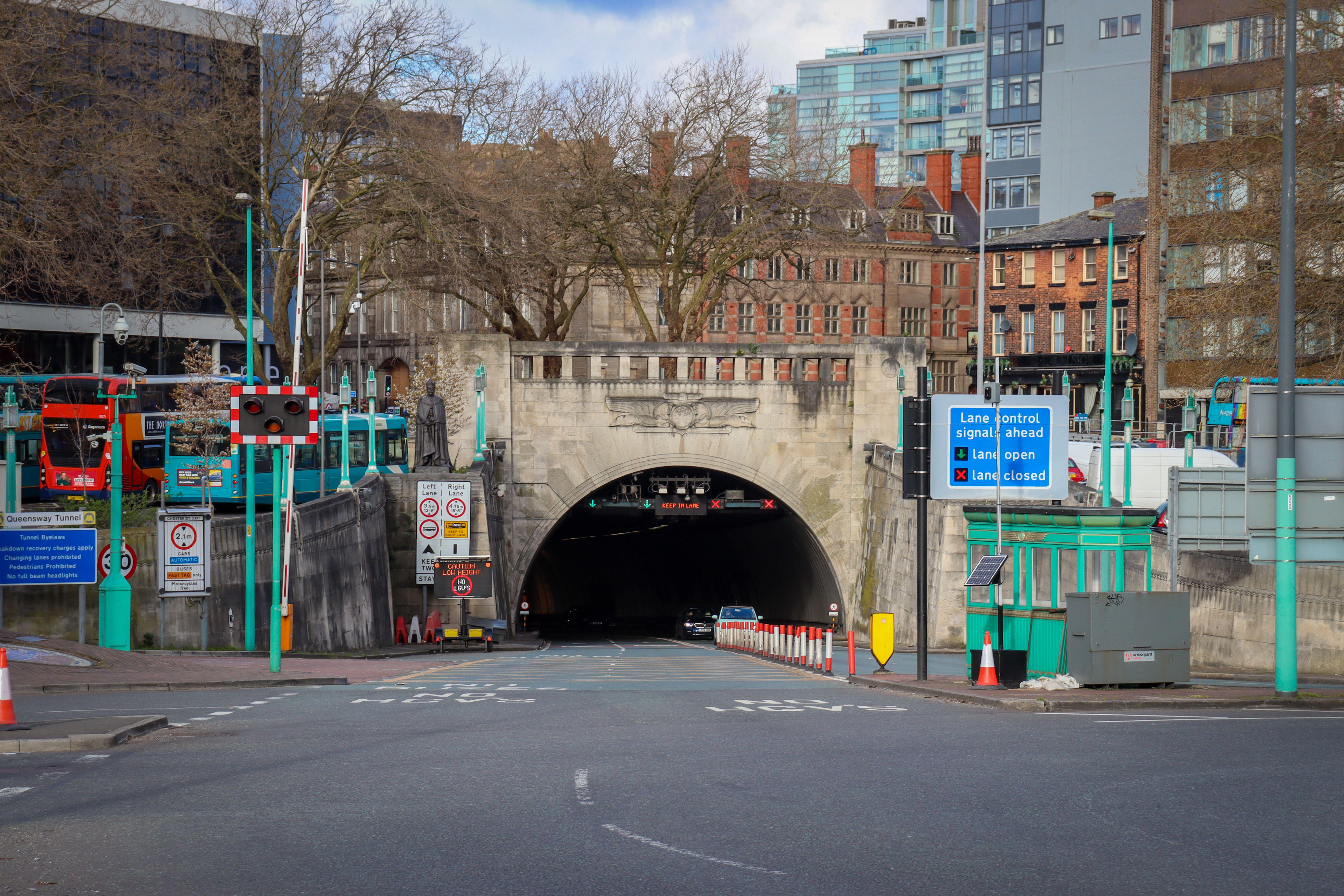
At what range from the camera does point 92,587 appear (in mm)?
26375

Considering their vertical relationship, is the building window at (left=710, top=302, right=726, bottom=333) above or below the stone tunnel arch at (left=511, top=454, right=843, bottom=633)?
above

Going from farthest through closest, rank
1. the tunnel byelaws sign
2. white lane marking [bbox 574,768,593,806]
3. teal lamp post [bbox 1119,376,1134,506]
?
A: the tunnel byelaws sign < teal lamp post [bbox 1119,376,1134,506] < white lane marking [bbox 574,768,593,806]

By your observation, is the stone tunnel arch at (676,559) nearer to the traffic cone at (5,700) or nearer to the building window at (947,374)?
the building window at (947,374)

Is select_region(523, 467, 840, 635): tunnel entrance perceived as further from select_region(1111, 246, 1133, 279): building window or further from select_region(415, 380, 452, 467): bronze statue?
select_region(1111, 246, 1133, 279): building window

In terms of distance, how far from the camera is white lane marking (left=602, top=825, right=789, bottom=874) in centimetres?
774

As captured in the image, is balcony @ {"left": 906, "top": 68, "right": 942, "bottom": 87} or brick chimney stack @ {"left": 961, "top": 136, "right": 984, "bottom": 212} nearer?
brick chimney stack @ {"left": 961, "top": 136, "right": 984, "bottom": 212}

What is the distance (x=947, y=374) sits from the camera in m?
86.2

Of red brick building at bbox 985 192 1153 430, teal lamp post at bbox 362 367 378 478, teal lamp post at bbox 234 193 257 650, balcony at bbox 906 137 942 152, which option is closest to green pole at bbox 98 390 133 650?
teal lamp post at bbox 234 193 257 650

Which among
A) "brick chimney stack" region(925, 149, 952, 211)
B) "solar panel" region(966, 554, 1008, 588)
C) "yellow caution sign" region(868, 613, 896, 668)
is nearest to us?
"solar panel" region(966, 554, 1008, 588)

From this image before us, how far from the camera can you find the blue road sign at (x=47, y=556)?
22.8 m

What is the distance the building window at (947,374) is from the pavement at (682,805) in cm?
7051

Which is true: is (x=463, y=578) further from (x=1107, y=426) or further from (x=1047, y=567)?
(x=1047, y=567)

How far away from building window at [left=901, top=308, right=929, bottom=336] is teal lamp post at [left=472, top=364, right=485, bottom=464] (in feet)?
159

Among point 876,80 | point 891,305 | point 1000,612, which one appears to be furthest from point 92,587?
point 876,80
